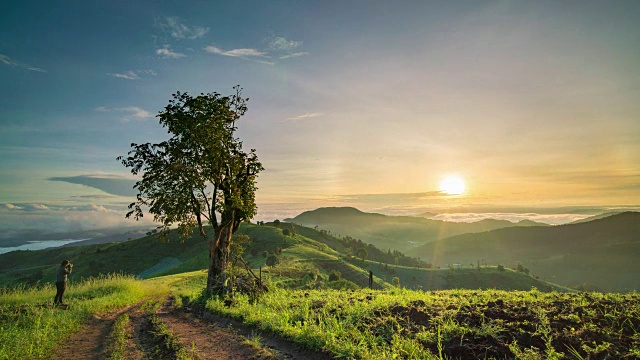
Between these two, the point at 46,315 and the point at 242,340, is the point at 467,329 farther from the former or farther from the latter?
the point at 46,315

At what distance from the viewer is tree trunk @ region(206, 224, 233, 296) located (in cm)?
2447

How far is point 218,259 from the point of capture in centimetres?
2647

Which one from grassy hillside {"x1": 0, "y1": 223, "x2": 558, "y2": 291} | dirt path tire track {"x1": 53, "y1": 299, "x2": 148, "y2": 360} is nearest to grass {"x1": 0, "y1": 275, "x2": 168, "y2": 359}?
dirt path tire track {"x1": 53, "y1": 299, "x2": 148, "y2": 360}

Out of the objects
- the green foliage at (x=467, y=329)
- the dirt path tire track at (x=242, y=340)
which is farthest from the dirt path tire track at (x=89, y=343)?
the green foliage at (x=467, y=329)

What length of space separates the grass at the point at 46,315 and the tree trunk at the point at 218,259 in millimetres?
6591

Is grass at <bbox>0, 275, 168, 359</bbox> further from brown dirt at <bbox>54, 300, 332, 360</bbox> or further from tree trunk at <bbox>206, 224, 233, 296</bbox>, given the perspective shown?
tree trunk at <bbox>206, 224, 233, 296</bbox>

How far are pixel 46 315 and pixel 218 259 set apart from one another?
35.9ft

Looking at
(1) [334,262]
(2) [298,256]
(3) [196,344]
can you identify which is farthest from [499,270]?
(3) [196,344]

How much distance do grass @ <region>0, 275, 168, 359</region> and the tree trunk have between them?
659cm

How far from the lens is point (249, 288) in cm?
2395

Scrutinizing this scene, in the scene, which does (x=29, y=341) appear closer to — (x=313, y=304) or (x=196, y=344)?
(x=196, y=344)

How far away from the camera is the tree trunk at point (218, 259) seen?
24.5 metres

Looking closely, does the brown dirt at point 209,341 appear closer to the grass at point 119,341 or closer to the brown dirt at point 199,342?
the brown dirt at point 199,342

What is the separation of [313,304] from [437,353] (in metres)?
7.93
